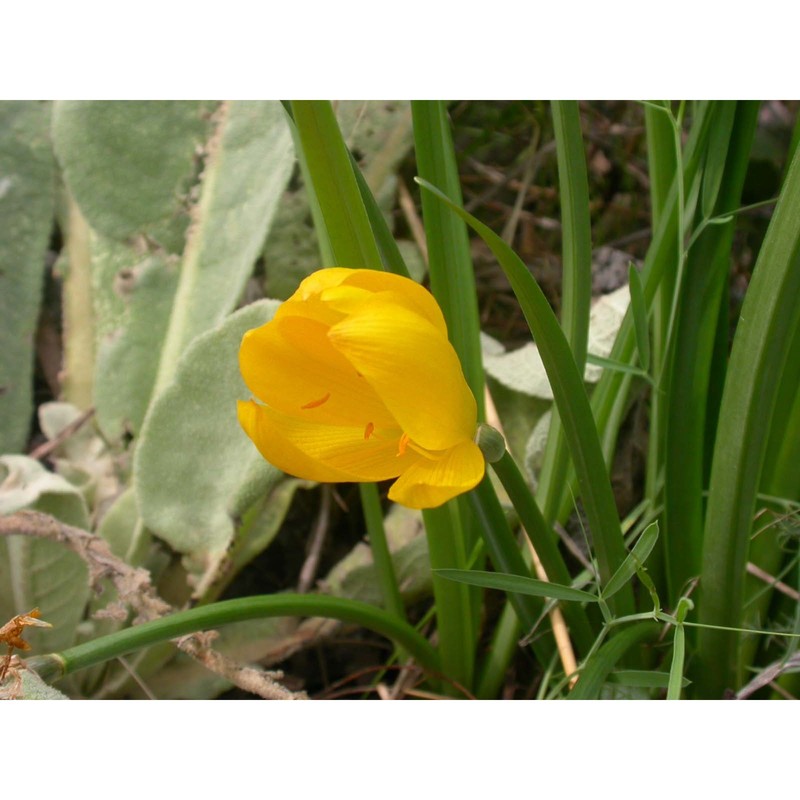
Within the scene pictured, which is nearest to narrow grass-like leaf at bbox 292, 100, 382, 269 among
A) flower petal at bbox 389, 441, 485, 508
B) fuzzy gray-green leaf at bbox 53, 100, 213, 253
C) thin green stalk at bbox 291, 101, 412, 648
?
thin green stalk at bbox 291, 101, 412, 648

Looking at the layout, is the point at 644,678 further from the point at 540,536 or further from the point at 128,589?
the point at 128,589

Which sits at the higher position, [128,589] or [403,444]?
[403,444]

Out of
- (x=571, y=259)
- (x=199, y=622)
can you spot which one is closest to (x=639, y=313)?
(x=571, y=259)

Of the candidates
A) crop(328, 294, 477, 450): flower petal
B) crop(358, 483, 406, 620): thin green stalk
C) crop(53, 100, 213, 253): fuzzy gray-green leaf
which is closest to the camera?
crop(328, 294, 477, 450): flower petal

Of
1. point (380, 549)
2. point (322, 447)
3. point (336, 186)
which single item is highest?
point (336, 186)

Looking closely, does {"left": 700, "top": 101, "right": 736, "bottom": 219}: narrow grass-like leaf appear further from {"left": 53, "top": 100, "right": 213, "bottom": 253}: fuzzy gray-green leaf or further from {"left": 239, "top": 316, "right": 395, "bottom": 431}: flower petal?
{"left": 53, "top": 100, "right": 213, "bottom": 253}: fuzzy gray-green leaf
